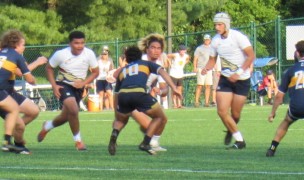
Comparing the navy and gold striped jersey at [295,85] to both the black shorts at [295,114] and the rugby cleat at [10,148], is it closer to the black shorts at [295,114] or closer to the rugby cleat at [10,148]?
Answer: the black shorts at [295,114]

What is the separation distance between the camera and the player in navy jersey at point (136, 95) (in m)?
13.5

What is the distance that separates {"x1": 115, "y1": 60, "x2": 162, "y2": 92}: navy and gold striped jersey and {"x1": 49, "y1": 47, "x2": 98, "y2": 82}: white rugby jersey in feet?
3.64

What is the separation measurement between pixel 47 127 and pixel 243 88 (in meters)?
2.96

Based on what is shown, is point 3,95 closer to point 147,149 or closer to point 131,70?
point 131,70

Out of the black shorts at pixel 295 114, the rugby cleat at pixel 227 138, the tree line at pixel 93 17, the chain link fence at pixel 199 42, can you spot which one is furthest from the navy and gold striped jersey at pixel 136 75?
the tree line at pixel 93 17

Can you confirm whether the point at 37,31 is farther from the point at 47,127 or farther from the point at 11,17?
the point at 47,127

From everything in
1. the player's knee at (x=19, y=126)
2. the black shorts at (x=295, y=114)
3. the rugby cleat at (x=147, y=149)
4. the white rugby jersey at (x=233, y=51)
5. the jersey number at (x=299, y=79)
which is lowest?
the rugby cleat at (x=147, y=149)

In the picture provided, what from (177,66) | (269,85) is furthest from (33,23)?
(177,66)

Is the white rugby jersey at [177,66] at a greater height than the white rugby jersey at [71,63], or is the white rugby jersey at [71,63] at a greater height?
the white rugby jersey at [71,63]

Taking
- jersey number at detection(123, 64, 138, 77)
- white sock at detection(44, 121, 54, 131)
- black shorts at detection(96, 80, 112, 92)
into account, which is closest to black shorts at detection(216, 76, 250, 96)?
jersey number at detection(123, 64, 138, 77)

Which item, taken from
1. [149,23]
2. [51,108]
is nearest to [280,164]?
[51,108]

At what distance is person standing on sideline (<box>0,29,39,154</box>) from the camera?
1384 centimetres

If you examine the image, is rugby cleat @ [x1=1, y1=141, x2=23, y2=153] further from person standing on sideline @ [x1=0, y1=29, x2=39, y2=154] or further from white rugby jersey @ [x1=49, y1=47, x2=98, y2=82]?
white rugby jersey @ [x1=49, y1=47, x2=98, y2=82]

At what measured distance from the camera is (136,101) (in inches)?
531
